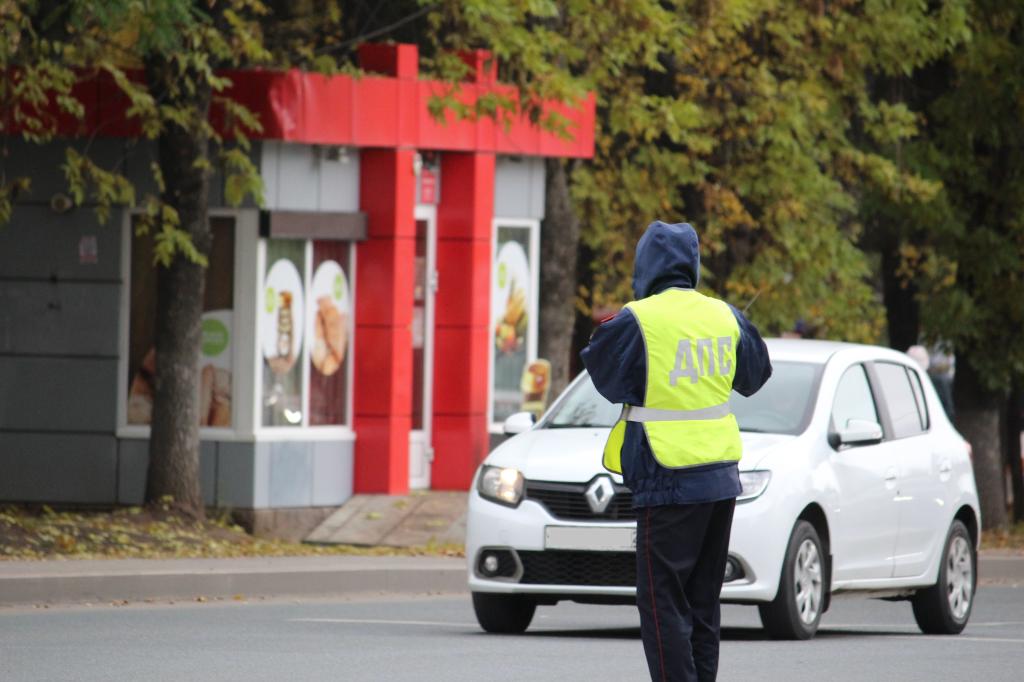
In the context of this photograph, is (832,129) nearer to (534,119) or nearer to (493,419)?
(493,419)

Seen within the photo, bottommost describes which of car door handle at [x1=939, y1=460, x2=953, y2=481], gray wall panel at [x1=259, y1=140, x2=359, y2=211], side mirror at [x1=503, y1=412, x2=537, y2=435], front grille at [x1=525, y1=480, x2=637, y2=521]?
front grille at [x1=525, y1=480, x2=637, y2=521]

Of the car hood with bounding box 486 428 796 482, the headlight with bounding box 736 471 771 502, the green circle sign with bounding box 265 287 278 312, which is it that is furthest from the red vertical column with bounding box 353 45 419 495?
the headlight with bounding box 736 471 771 502

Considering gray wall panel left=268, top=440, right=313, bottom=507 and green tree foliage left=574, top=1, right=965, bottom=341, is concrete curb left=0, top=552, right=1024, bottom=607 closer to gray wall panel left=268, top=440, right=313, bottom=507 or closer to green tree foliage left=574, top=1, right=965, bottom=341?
gray wall panel left=268, top=440, right=313, bottom=507

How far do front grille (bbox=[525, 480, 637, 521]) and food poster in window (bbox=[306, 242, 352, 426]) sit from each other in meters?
9.62

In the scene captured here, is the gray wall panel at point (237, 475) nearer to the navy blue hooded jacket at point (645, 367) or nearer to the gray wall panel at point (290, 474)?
the gray wall panel at point (290, 474)

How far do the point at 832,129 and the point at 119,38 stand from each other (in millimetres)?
9993

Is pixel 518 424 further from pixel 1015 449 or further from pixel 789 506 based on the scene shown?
pixel 1015 449

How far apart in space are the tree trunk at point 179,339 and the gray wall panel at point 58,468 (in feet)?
7.17

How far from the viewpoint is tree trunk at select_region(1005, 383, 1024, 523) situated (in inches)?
1287

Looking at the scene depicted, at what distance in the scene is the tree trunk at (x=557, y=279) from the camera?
2798cm

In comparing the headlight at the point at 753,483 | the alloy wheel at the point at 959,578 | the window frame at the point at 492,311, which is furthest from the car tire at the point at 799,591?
the window frame at the point at 492,311

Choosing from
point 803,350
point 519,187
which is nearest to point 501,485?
point 803,350

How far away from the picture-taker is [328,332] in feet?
70.1

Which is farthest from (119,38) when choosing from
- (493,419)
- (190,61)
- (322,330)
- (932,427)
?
(932,427)
